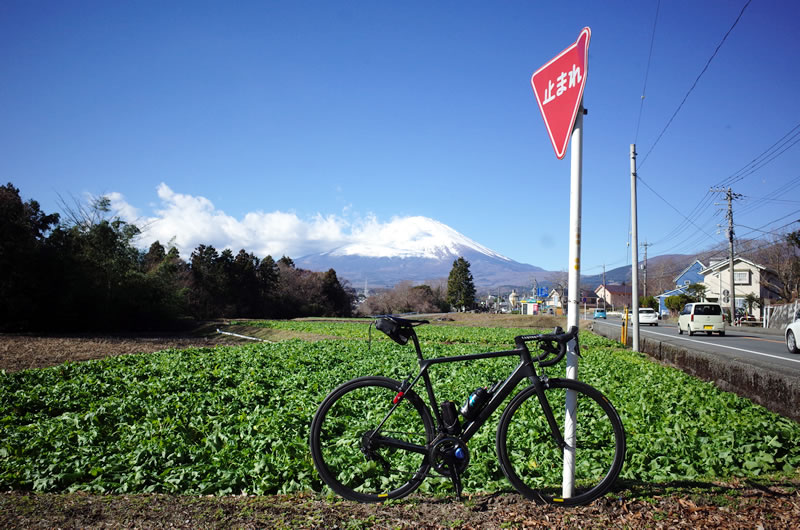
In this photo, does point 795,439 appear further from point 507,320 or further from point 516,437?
point 507,320

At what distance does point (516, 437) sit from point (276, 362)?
8231 mm

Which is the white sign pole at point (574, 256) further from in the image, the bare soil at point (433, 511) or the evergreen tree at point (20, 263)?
the evergreen tree at point (20, 263)

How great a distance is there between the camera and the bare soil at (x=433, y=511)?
2979 millimetres

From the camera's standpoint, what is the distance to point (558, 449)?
4.32 m

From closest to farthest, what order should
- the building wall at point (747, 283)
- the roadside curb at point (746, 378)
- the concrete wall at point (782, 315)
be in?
the roadside curb at point (746, 378) < the concrete wall at point (782, 315) < the building wall at point (747, 283)

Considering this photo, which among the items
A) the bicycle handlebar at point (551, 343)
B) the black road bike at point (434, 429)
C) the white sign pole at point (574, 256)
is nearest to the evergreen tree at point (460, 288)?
the black road bike at point (434, 429)

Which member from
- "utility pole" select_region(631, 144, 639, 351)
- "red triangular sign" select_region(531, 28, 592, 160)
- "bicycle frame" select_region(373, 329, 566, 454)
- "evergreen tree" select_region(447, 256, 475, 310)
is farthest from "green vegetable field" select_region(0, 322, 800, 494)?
"evergreen tree" select_region(447, 256, 475, 310)

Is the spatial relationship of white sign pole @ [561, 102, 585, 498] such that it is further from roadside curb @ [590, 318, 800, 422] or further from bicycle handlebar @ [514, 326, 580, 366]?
roadside curb @ [590, 318, 800, 422]

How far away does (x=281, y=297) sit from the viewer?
214 ft

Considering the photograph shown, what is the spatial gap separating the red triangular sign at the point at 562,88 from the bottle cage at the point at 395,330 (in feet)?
5.60

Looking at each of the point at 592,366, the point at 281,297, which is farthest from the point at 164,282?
the point at 592,366

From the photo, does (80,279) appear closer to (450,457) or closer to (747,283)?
(450,457)

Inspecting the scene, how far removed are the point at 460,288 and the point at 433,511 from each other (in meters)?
87.7

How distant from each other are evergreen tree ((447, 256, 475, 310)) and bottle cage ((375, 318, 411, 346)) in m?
86.8
